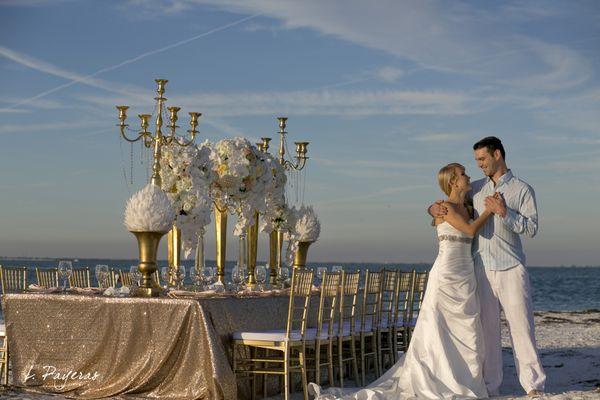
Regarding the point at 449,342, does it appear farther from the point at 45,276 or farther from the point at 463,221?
the point at 45,276

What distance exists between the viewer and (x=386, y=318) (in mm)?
9555

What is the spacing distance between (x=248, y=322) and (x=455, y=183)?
1932 mm

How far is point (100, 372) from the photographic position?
7254mm

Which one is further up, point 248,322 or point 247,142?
point 247,142

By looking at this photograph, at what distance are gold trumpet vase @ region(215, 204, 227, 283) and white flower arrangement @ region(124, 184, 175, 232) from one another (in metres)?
1.36

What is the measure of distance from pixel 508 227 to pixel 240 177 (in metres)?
2.36

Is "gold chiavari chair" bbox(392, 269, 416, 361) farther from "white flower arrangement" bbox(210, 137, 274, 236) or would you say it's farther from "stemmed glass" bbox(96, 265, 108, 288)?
"stemmed glass" bbox(96, 265, 108, 288)

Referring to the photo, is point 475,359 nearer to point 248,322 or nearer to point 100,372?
point 248,322

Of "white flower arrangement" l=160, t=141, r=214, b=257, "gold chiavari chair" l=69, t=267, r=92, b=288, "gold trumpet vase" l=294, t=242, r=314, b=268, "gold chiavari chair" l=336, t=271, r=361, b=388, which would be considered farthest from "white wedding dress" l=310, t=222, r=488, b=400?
"gold chiavari chair" l=69, t=267, r=92, b=288

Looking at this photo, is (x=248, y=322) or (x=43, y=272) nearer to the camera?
(x=248, y=322)

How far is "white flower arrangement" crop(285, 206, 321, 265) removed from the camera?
970 cm

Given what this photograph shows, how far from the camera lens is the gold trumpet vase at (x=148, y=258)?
22.8 feet

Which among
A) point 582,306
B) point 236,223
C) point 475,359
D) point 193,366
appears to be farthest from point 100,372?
point 582,306

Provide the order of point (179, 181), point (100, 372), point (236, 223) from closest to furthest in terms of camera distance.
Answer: point (100, 372), point (179, 181), point (236, 223)
